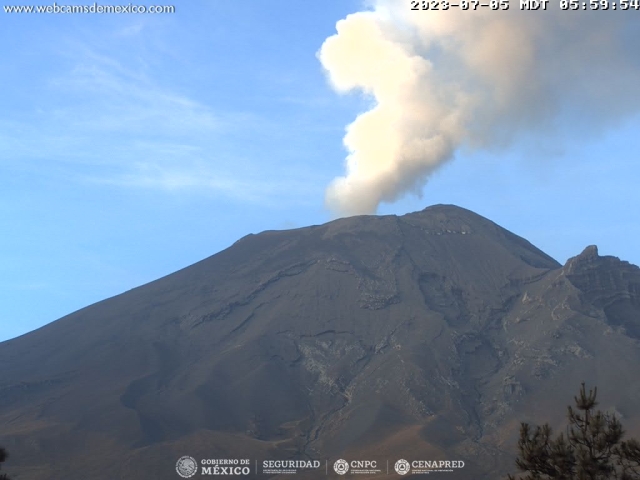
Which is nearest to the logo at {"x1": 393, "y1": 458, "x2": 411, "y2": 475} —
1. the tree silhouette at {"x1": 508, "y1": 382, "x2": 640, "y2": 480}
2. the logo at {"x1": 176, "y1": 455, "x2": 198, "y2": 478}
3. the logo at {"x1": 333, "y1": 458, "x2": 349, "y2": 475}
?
the logo at {"x1": 333, "y1": 458, "x2": 349, "y2": 475}

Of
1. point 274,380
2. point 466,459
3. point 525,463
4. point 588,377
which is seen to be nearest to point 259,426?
point 274,380

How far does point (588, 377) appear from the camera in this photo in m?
190

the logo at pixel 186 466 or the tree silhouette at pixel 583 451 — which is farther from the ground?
the logo at pixel 186 466

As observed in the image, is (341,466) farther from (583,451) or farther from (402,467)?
(583,451)

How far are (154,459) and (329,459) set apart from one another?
30.0m

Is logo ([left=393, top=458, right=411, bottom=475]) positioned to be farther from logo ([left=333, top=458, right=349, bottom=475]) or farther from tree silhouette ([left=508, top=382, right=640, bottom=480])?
tree silhouette ([left=508, top=382, right=640, bottom=480])

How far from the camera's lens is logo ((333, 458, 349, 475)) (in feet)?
518

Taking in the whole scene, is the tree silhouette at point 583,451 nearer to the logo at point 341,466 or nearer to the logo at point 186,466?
the logo at point 341,466

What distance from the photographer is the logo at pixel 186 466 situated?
510 ft

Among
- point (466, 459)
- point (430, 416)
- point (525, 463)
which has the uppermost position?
point (430, 416)

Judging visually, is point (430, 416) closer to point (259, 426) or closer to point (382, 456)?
point (382, 456)

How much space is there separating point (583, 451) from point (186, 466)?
128466mm

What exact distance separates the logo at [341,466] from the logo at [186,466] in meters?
23.4

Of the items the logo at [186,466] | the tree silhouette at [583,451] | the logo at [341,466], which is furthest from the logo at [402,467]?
the tree silhouette at [583,451]
